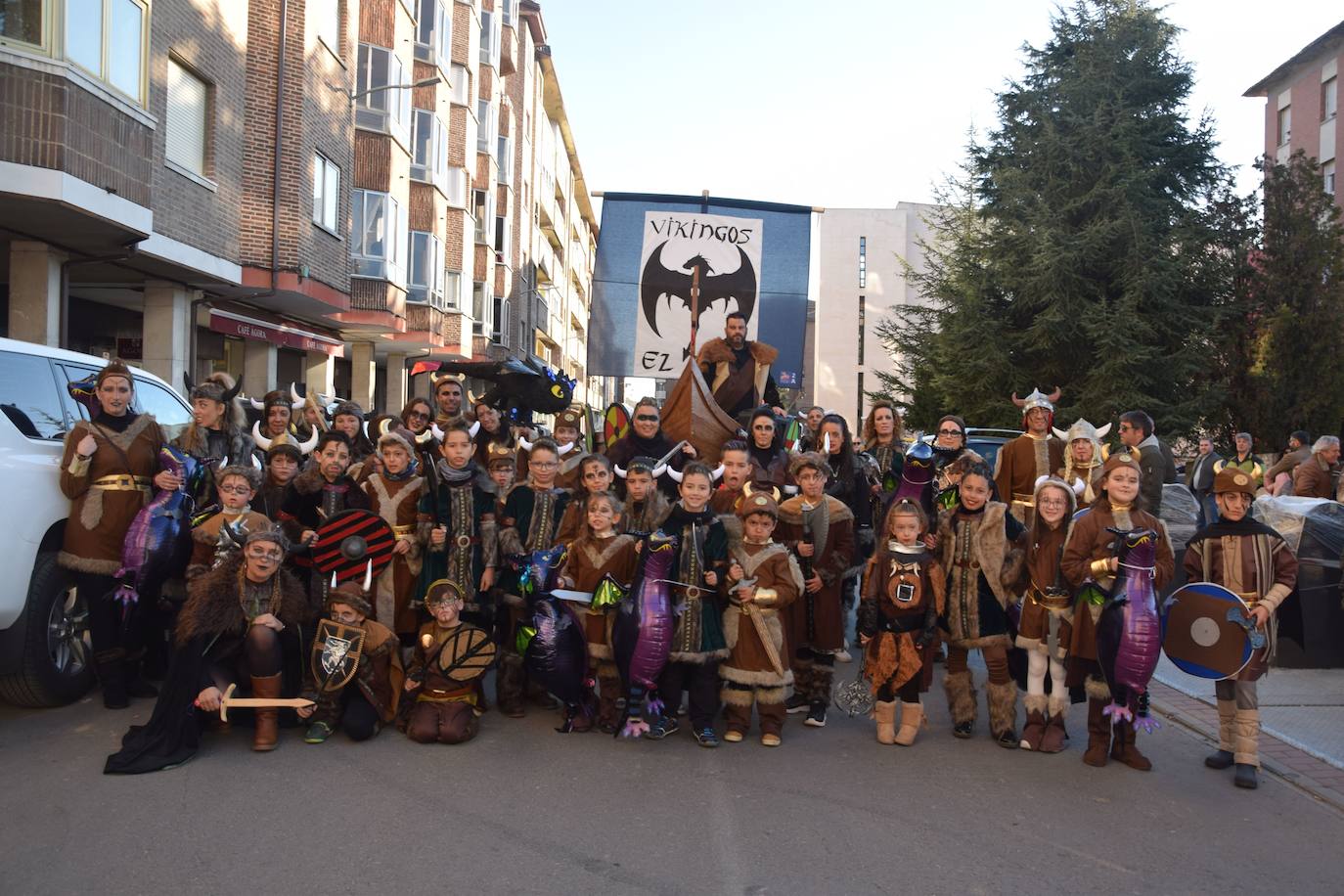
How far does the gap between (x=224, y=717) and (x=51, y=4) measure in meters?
9.59

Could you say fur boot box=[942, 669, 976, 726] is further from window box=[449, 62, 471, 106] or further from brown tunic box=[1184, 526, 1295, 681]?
window box=[449, 62, 471, 106]

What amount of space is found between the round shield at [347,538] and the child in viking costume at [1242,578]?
437 centimetres

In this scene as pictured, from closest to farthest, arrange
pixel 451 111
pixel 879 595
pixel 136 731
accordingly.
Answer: pixel 136 731 → pixel 879 595 → pixel 451 111

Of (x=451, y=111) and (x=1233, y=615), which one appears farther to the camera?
(x=451, y=111)

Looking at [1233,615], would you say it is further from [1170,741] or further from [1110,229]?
[1110,229]

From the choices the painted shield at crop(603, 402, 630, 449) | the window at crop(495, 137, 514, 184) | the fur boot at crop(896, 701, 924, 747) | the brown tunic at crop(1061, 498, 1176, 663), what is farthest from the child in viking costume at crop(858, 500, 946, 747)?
the window at crop(495, 137, 514, 184)

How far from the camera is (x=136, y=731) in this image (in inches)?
214

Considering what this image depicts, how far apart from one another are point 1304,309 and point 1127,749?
20.6m

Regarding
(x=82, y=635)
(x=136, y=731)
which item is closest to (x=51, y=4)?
(x=82, y=635)

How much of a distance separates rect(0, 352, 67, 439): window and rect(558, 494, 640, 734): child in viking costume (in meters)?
2.95

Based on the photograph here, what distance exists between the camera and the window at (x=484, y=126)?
131ft

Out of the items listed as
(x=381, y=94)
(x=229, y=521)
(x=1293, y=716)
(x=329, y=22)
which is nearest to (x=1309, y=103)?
(x=381, y=94)

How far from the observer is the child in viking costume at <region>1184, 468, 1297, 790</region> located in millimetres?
5586

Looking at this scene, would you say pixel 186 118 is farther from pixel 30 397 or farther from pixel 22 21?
pixel 30 397
